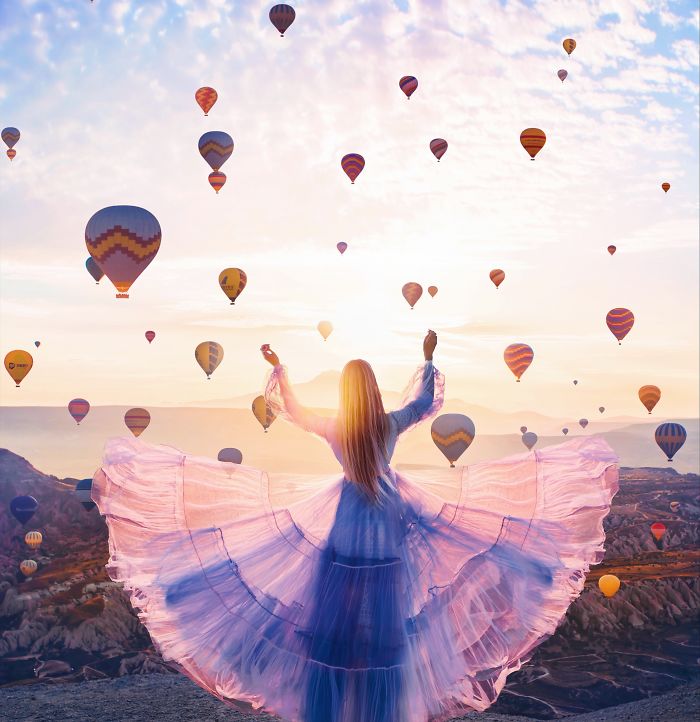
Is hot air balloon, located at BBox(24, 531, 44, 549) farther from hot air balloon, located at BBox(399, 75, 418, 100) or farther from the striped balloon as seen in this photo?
hot air balloon, located at BBox(399, 75, 418, 100)

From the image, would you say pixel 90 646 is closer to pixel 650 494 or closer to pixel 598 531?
pixel 598 531

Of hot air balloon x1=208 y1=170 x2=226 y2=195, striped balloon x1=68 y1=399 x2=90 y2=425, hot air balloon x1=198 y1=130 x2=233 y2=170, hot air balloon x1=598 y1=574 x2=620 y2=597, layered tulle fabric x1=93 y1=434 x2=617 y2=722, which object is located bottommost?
hot air balloon x1=598 y1=574 x2=620 y2=597

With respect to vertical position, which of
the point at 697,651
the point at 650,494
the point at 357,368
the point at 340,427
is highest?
the point at 357,368

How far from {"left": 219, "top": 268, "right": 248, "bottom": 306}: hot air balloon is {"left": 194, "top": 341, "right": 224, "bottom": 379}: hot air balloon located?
12.6ft

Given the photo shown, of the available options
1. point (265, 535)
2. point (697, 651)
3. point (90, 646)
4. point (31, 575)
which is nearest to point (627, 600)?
point (697, 651)

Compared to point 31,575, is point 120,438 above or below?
above

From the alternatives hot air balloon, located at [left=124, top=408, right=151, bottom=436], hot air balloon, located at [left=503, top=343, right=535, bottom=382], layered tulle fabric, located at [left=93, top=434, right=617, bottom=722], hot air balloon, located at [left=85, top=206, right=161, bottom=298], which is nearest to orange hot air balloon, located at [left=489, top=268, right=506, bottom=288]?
hot air balloon, located at [left=503, top=343, right=535, bottom=382]

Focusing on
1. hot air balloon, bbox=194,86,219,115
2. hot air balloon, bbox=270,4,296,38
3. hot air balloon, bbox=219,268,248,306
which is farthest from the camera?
hot air balloon, bbox=194,86,219,115

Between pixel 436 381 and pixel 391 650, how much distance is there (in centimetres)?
254

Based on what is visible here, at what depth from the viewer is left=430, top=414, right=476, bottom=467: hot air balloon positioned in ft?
117

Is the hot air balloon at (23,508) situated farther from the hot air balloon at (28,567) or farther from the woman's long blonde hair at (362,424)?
the woman's long blonde hair at (362,424)

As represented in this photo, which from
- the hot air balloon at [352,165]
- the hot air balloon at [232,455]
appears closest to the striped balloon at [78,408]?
the hot air balloon at [232,455]

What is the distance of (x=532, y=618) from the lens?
6992mm

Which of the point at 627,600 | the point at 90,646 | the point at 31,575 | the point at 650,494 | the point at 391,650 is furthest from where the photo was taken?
the point at 650,494
